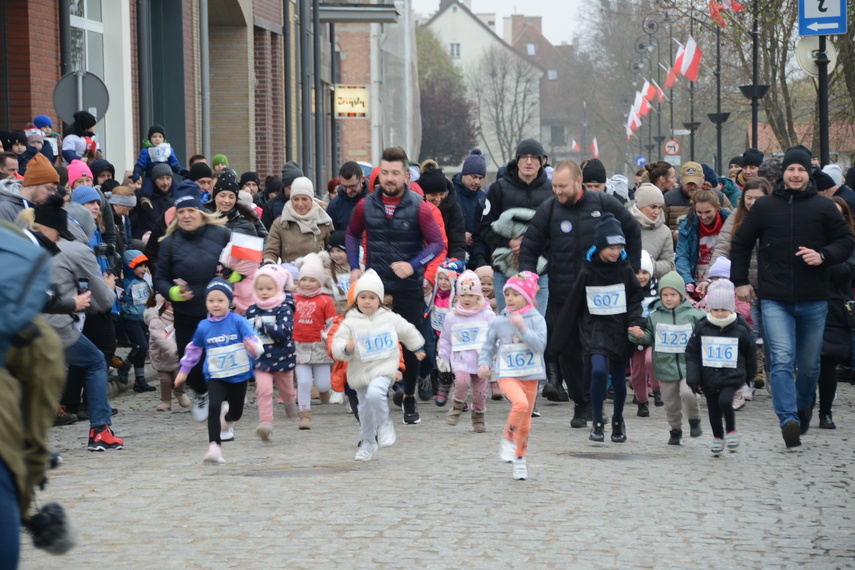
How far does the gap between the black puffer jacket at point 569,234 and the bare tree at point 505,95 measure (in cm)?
11917

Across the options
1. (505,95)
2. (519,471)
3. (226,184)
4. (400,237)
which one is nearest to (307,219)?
(226,184)

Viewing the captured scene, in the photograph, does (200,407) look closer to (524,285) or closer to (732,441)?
(524,285)

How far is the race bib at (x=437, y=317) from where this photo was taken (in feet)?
41.1

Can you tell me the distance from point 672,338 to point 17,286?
6833 mm

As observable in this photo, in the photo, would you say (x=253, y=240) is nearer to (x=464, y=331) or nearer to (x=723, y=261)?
(x=464, y=331)

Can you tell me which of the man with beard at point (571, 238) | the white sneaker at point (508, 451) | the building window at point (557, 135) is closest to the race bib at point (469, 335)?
the man with beard at point (571, 238)

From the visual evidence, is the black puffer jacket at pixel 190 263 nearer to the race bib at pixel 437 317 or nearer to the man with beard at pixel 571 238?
the race bib at pixel 437 317

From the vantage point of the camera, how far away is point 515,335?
29.6ft

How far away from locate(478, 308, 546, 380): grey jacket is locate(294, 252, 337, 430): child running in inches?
97.9

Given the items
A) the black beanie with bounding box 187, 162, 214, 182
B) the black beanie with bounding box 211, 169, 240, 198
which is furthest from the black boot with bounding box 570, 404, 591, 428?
the black beanie with bounding box 187, 162, 214, 182

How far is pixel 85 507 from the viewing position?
780cm

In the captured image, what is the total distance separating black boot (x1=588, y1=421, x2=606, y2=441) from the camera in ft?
33.1

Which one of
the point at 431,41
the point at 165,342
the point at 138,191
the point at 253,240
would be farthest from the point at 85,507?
the point at 431,41

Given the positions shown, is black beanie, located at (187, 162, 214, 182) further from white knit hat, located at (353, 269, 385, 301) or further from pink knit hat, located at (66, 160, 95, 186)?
white knit hat, located at (353, 269, 385, 301)
